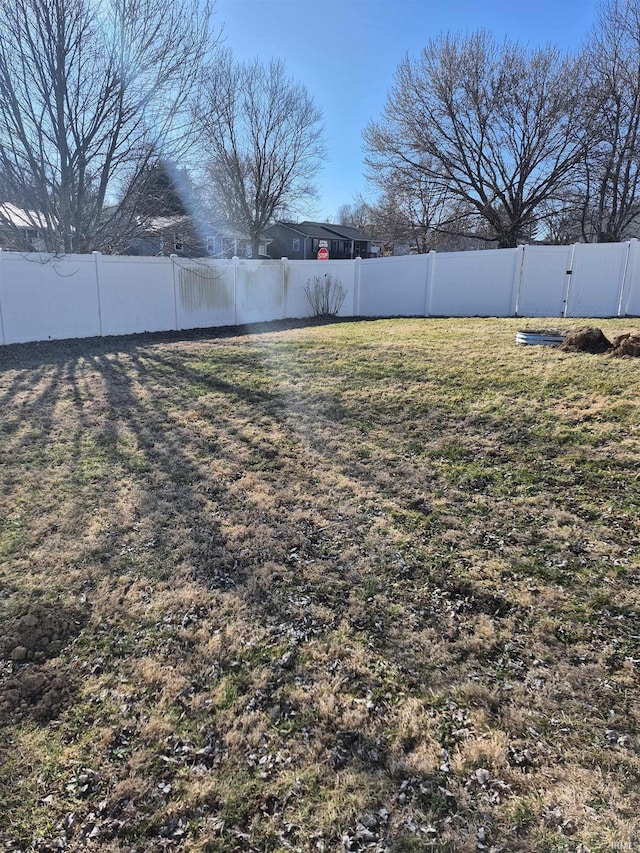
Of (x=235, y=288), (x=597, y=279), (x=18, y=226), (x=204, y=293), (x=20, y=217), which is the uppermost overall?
(x=20, y=217)

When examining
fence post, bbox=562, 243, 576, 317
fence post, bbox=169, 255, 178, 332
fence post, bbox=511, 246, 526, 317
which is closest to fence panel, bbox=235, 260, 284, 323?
fence post, bbox=169, 255, 178, 332

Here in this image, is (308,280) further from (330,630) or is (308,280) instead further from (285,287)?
(330,630)

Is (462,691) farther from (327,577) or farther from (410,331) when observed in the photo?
(410,331)

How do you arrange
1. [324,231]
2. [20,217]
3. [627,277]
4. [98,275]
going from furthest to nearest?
[324,231], [20,217], [627,277], [98,275]

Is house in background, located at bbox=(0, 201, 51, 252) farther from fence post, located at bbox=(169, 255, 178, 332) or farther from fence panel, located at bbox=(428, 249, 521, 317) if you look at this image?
fence panel, located at bbox=(428, 249, 521, 317)

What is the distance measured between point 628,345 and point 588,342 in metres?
0.48

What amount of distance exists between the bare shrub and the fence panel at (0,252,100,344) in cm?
573

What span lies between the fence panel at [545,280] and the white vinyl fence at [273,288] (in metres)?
0.02

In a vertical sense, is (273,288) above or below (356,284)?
below

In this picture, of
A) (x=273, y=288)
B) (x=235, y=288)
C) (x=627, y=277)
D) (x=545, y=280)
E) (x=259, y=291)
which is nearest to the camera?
(x=627, y=277)

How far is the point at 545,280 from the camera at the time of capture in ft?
34.1

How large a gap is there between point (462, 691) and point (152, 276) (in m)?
10.3

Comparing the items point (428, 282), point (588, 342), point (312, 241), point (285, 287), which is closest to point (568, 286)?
point (428, 282)

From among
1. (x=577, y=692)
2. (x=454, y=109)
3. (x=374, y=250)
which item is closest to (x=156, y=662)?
(x=577, y=692)
